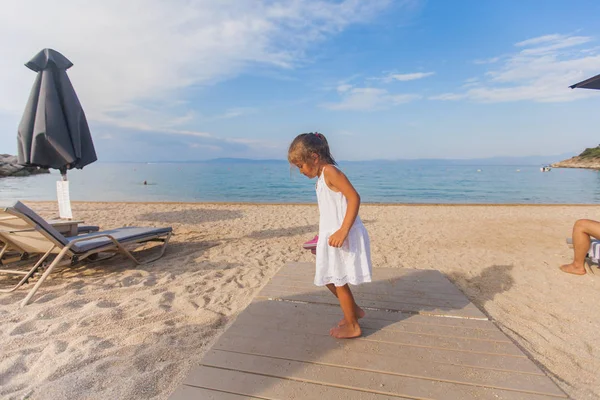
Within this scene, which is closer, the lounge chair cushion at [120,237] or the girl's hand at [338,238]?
the girl's hand at [338,238]

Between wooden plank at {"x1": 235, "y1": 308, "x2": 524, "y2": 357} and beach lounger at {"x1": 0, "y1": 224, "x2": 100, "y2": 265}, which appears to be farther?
beach lounger at {"x1": 0, "y1": 224, "x2": 100, "y2": 265}

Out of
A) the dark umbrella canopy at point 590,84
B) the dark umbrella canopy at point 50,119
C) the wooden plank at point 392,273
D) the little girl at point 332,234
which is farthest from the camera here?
the dark umbrella canopy at point 50,119

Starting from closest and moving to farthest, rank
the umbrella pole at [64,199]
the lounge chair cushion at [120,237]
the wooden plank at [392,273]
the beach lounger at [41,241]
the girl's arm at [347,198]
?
the girl's arm at [347,198] → the beach lounger at [41,241] → the wooden plank at [392,273] → the lounge chair cushion at [120,237] → the umbrella pole at [64,199]

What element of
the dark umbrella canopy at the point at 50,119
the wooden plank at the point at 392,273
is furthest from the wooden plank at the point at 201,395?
the dark umbrella canopy at the point at 50,119

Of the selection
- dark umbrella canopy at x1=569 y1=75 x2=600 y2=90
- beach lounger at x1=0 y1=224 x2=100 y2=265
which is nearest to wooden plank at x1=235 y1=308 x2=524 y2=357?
beach lounger at x1=0 y1=224 x2=100 y2=265

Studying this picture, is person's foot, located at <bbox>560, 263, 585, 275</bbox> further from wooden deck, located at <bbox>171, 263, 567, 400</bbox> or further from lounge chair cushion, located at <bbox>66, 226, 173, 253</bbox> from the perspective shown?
lounge chair cushion, located at <bbox>66, 226, 173, 253</bbox>

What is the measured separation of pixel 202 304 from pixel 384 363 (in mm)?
2066

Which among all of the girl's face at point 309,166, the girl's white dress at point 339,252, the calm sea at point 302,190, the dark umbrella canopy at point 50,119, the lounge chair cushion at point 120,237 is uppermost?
the dark umbrella canopy at point 50,119

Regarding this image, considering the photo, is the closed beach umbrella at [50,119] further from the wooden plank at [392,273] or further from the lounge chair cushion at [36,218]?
the wooden plank at [392,273]

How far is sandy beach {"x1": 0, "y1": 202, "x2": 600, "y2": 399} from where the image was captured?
7.17 ft

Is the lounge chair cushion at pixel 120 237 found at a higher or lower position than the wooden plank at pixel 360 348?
higher

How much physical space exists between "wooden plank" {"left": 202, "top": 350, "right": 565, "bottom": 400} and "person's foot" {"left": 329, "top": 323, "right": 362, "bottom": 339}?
35 centimetres

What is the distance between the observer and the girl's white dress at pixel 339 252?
2.23 metres

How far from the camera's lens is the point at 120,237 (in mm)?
4625
